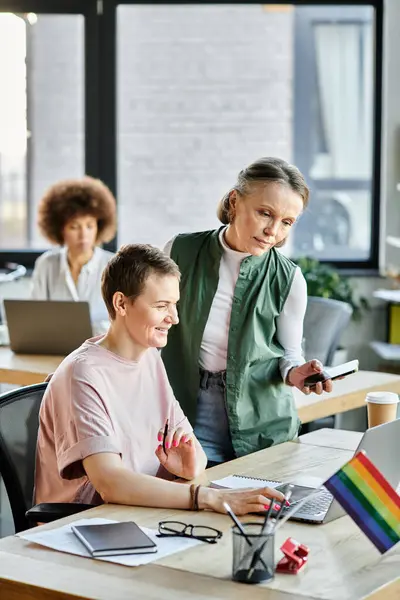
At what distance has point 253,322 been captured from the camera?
106 inches

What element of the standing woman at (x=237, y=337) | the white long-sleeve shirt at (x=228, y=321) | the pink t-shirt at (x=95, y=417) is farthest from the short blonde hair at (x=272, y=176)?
the pink t-shirt at (x=95, y=417)

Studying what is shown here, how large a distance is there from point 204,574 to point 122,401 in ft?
2.18

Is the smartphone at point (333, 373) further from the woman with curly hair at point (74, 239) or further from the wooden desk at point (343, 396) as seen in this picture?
the woman with curly hair at point (74, 239)

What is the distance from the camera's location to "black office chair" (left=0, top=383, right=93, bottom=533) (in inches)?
95.7

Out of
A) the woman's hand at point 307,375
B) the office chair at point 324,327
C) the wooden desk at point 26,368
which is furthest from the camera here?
the office chair at point 324,327

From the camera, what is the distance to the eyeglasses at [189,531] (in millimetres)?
1914

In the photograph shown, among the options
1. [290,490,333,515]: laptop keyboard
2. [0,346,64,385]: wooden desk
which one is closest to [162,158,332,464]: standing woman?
[290,490,333,515]: laptop keyboard

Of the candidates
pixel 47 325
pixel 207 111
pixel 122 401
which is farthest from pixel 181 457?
pixel 207 111

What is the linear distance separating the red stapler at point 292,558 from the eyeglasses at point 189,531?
0.18 meters

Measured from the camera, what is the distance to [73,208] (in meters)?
4.90

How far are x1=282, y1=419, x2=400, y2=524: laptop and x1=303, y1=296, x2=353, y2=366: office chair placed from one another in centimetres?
207

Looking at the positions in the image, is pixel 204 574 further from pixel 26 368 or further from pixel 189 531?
pixel 26 368

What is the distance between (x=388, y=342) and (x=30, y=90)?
2.38m

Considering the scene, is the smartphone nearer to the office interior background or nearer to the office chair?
the office chair
